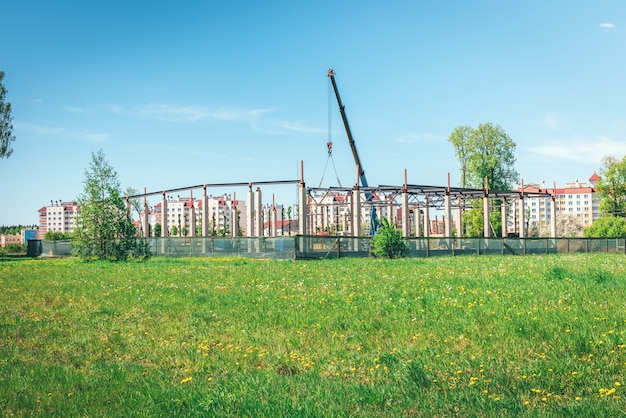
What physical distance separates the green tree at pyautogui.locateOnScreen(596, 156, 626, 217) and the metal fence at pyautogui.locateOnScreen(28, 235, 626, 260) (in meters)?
40.3

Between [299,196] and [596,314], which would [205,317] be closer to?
[596,314]

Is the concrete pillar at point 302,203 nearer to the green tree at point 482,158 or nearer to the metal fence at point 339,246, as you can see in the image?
the metal fence at point 339,246

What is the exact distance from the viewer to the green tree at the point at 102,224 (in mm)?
35406

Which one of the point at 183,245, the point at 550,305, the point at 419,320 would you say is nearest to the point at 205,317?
the point at 419,320

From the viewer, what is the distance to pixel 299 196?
48.5 m

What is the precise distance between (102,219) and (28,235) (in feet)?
339

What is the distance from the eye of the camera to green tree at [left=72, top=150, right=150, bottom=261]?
3541 cm

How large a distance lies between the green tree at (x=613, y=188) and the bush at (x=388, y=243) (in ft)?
202

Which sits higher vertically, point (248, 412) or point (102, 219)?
point (102, 219)

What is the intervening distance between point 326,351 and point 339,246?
27491 mm

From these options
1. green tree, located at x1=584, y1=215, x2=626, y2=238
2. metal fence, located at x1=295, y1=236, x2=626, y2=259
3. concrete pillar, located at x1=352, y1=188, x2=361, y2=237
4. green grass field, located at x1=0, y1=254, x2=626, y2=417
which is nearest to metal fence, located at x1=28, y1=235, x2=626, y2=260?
metal fence, located at x1=295, y1=236, x2=626, y2=259

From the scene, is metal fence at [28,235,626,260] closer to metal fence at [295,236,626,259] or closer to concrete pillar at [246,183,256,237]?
metal fence at [295,236,626,259]

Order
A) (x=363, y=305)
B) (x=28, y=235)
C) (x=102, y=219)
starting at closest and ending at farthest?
1. (x=363, y=305)
2. (x=102, y=219)
3. (x=28, y=235)

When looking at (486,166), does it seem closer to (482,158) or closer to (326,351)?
(482,158)
